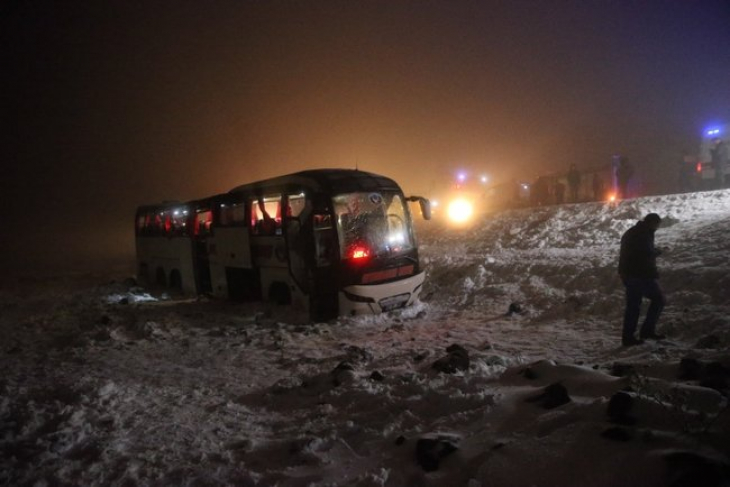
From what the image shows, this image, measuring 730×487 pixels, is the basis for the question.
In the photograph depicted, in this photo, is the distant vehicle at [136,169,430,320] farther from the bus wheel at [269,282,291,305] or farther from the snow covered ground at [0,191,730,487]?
the snow covered ground at [0,191,730,487]

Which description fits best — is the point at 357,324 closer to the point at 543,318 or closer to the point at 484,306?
the point at 484,306

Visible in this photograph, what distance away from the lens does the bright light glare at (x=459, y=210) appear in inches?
992

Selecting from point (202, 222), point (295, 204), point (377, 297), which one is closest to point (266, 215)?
point (295, 204)

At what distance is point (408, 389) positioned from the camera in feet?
19.3

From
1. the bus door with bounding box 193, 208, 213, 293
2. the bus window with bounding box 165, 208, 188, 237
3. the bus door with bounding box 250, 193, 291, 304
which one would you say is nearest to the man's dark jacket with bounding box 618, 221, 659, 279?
the bus door with bounding box 250, 193, 291, 304

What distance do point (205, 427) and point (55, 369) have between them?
4.47 metres

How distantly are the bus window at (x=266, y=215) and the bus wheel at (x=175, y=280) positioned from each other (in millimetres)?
7343

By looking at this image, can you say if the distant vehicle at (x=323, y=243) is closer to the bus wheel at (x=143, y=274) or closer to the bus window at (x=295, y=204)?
the bus window at (x=295, y=204)

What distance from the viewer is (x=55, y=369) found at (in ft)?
27.2

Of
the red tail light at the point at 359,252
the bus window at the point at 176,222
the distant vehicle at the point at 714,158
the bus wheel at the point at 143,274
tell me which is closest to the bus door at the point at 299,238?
the red tail light at the point at 359,252

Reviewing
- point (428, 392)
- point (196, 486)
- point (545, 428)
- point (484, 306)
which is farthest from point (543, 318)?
point (196, 486)

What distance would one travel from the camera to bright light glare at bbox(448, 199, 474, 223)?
82.7ft

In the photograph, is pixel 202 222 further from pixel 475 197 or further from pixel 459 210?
pixel 475 197

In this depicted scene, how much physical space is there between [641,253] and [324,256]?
251 inches
